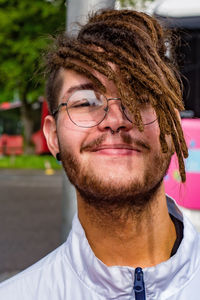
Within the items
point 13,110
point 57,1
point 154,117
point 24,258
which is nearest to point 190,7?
point 24,258

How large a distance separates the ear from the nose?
1.16ft

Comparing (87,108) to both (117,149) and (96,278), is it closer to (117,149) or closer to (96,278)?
(117,149)

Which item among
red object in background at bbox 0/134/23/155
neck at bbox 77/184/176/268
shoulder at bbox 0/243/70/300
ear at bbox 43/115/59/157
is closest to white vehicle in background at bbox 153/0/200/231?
ear at bbox 43/115/59/157

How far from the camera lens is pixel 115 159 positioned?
5.25 ft

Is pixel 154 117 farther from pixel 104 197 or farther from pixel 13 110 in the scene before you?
pixel 13 110

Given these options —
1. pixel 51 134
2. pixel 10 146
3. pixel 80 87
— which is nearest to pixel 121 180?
pixel 80 87

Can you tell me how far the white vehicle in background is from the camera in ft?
15.6

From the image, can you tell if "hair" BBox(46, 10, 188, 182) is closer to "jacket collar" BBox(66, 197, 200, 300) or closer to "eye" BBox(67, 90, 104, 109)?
"eye" BBox(67, 90, 104, 109)

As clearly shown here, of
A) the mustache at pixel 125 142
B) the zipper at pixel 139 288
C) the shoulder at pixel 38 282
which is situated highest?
the mustache at pixel 125 142

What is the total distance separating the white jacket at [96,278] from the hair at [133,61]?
0.26 m

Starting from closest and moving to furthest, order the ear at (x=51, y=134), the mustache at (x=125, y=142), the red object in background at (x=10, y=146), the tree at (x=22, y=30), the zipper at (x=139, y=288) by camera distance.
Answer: the zipper at (x=139, y=288) < the mustache at (x=125, y=142) < the ear at (x=51, y=134) < the tree at (x=22, y=30) < the red object in background at (x=10, y=146)

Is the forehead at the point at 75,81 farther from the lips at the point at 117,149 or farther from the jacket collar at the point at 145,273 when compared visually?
the jacket collar at the point at 145,273

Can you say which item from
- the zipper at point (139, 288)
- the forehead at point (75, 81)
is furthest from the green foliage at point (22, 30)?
the zipper at point (139, 288)

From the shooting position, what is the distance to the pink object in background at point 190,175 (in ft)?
15.6
